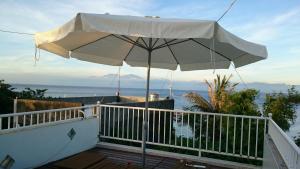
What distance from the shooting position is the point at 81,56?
525cm

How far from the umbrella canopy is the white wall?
4.19 feet

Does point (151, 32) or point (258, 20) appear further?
point (258, 20)

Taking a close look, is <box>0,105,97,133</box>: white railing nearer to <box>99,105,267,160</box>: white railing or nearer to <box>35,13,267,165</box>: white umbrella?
<box>99,105,267,160</box>: white railing

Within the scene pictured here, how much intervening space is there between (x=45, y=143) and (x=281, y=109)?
297 inches

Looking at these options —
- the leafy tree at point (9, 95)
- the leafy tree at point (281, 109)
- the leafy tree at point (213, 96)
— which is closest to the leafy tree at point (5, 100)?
the leafy tree at point (9, 95)

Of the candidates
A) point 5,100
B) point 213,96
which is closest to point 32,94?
point 5,100

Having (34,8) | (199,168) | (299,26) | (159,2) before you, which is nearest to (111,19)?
(199,168)

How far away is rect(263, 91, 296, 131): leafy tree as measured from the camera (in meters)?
9.45

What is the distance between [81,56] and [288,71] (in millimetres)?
14538

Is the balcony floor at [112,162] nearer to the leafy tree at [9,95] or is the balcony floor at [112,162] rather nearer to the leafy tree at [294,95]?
the leafy tree at [9,95]

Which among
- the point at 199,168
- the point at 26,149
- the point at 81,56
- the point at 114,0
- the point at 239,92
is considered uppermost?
the point at 114,0

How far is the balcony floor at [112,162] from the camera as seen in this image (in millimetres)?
4580

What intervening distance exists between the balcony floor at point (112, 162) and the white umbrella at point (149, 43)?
61 centimetres

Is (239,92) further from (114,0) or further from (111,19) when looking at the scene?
(111,19)
